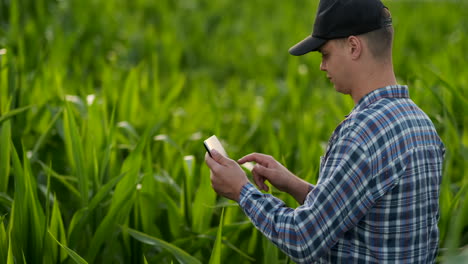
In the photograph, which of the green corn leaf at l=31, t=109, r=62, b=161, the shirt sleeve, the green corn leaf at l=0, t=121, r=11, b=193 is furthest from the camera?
the green corn leaf at l=31, t=109, r=62, b=161

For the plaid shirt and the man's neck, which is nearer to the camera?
the plaid shirt

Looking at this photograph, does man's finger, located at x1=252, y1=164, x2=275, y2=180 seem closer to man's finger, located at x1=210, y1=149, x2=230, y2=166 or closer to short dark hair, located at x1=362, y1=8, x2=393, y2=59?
man's finger, located at x1=210, y1=149, x2=230, y2=166

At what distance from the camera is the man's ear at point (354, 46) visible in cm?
123

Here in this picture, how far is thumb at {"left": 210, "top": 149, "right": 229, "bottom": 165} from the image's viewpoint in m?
1.30

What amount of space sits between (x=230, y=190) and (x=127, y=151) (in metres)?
1.34

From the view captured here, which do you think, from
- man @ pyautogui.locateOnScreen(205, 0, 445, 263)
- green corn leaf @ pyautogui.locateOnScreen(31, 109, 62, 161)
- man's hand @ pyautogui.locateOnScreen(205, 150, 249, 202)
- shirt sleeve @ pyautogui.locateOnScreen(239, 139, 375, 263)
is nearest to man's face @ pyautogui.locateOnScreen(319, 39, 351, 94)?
man @ pyautogui.locateOnScreen(205, 0, 445, 263)

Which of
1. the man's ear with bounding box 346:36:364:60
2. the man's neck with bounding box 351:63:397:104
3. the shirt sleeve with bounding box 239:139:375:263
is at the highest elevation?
the man's ear with bounding box 346:36:364:60

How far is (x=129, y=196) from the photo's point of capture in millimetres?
1711

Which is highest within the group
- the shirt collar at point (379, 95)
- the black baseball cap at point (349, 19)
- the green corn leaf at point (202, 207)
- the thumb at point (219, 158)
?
the black baseball cap at point (349, 19)

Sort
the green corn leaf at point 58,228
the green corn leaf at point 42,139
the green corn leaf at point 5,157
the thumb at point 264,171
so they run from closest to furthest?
the thumb at point 264,171, the green corn leaf at point 58,228, the green corn leaf at point 5,157, the green corn leaf at point 42,139

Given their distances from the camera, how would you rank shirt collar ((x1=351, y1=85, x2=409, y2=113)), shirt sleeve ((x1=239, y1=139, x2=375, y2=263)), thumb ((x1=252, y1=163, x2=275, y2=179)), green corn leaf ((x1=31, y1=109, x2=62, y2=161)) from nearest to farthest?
shirt sleeve ((x1=239, y1=139, x2=375, y2=263)), shirt collar ((x1=351, y1=85, x2=409, y2=113)), thumb ((x1=252, y1=163, x2=275, y2=179)), green corn leaf ((x1=31, y1=109, x2=62, y2=161))

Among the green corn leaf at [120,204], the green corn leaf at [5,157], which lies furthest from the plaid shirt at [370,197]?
the green corn leaf at [5,157]

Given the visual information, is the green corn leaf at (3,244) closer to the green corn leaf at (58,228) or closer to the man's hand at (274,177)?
the green corn leaf at (58,228)

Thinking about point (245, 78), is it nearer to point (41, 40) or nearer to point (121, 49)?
point (121, 49)
